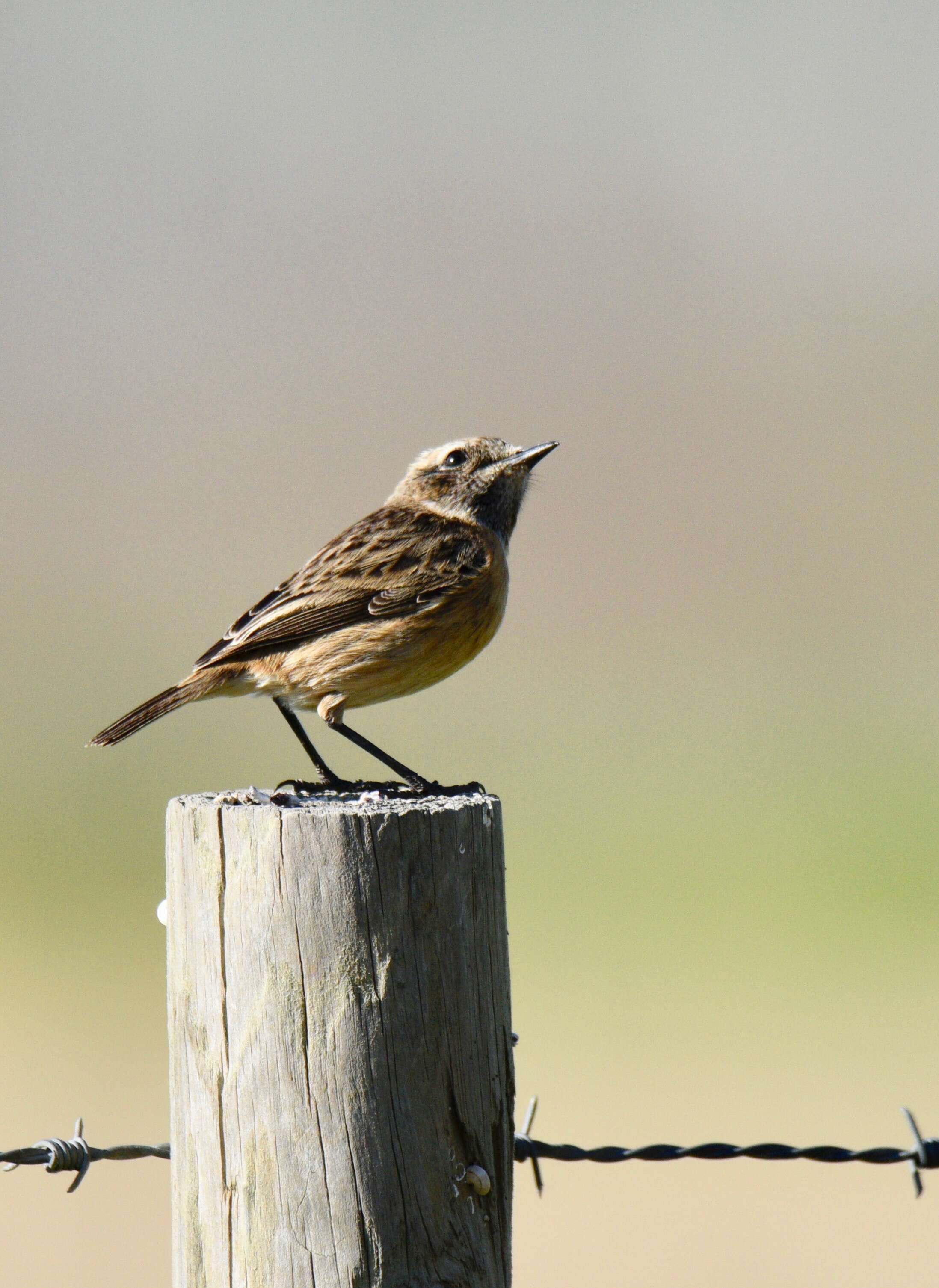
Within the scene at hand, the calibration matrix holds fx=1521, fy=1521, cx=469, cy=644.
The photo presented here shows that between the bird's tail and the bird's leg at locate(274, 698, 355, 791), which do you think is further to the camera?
the bird's tail

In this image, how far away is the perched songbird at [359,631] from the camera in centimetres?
543

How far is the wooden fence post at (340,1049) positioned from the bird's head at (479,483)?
363cm

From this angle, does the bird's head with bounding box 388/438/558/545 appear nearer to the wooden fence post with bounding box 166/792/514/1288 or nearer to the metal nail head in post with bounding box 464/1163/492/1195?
the wooden fence post with bounding box 166/792/514/1288

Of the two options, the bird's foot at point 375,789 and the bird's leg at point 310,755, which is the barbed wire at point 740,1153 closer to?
the bird's foot at point 375,789

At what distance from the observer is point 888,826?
48.7 ft

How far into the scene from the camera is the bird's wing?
548 cm

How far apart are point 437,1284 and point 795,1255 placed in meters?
5.85

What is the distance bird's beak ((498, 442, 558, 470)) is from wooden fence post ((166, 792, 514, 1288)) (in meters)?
3.60

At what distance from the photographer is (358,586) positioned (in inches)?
221

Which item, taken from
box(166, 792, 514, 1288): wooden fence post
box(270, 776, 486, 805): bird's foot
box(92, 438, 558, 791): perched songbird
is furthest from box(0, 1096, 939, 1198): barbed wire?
box(92, 438, 558, 791): perched songbird

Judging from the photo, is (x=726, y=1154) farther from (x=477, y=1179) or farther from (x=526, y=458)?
(x=526, y=458)

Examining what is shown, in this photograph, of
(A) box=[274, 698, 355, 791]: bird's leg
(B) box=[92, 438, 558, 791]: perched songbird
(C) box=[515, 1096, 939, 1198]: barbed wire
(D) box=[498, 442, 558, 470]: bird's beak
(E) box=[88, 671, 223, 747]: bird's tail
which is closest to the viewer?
(C) box=[515, 1096, 939, 1198]: barbed wire

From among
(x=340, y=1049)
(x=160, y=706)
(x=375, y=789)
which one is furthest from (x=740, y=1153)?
(x=160, y=706)

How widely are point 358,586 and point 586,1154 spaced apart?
249cm
